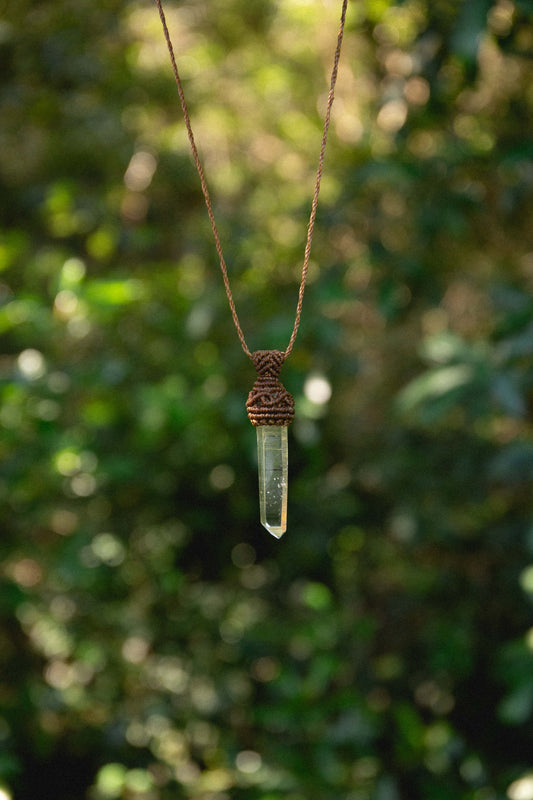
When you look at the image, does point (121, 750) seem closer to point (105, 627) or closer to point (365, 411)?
point (105, 627)

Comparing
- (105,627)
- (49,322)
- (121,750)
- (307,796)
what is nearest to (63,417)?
(49,322)

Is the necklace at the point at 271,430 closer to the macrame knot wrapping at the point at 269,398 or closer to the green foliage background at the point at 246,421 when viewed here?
the macrame knot wrapping at the point at 269,398

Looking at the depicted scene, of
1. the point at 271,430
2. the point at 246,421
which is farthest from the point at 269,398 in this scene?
the point at 246,421

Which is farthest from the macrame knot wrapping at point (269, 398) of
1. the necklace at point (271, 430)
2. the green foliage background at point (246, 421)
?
the green foliage background at point (246, 421)

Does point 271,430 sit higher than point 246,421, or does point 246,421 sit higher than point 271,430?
point 246,421

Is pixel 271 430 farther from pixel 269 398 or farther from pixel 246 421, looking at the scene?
pixel 246 421

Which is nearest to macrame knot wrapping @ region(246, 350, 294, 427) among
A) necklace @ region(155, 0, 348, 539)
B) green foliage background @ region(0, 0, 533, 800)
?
necklace @ region(155, 0, 348, 539)

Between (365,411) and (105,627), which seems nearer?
(105,627)
